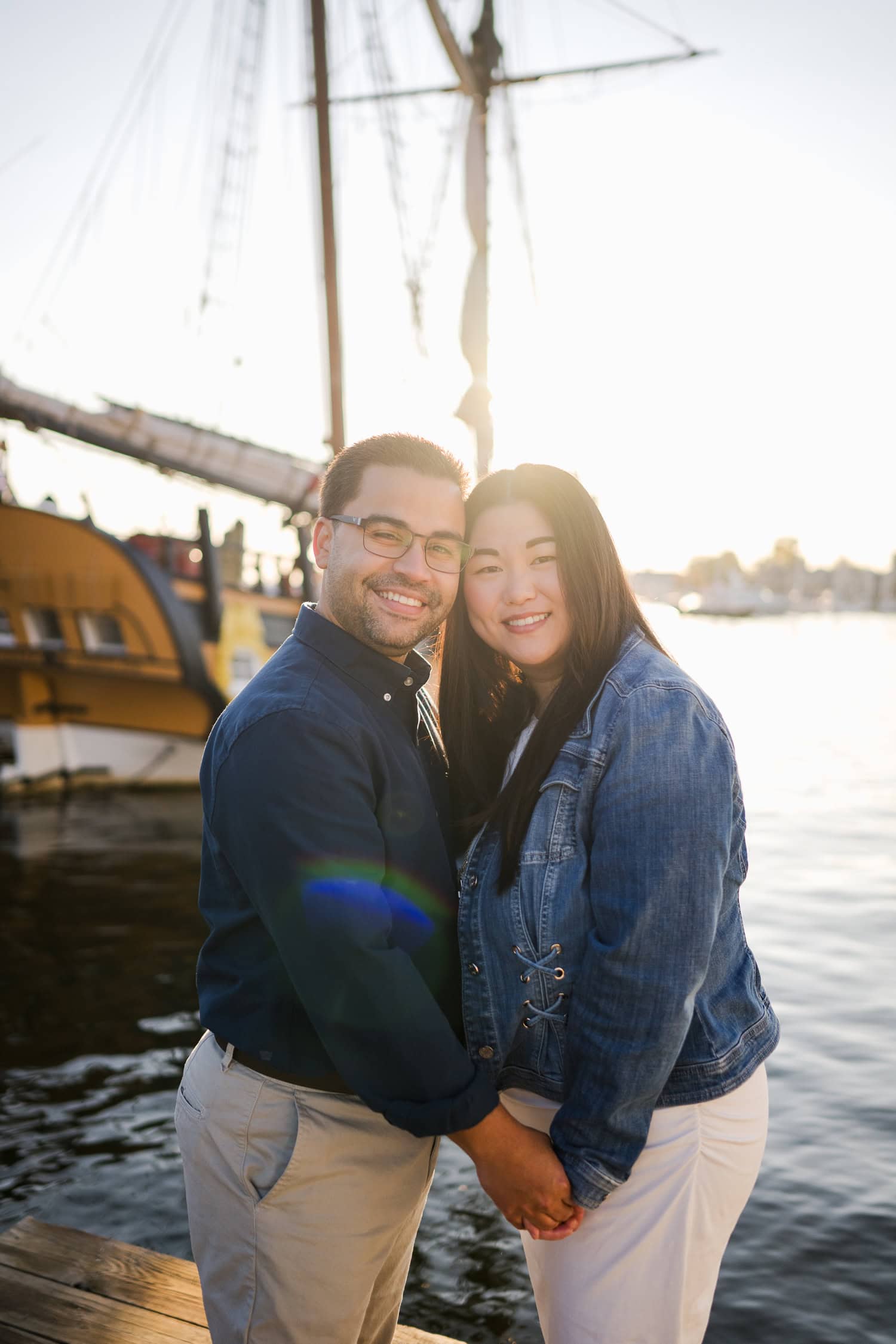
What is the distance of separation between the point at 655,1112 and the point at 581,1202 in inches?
9.4

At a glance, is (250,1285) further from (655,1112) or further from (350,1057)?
(655,1112)

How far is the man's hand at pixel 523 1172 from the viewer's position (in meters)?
1.98

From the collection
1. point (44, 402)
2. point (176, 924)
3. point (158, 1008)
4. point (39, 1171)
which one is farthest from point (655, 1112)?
point (44, 402)

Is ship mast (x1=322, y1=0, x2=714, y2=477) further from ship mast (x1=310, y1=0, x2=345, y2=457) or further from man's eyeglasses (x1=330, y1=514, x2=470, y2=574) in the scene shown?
man's eyeglasses (x1=330, y1=514, x2=470, y2=574)

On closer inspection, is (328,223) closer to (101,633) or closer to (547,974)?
(101,633)

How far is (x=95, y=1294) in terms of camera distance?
303cm

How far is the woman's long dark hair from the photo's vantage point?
223cm

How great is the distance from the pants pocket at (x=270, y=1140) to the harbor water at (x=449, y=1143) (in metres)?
1.80

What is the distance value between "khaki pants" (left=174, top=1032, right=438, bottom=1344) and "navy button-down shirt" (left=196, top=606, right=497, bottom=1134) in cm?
11

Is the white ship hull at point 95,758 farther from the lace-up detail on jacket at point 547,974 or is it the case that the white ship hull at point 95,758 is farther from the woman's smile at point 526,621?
the lace-up detail on jacket at point 547,974

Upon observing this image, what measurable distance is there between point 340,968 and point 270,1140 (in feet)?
1.72

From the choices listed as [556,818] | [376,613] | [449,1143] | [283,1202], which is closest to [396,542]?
[376,613]

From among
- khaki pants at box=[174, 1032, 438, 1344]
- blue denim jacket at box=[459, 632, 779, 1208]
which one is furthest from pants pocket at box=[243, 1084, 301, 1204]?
blue denim jacket at box=[459, 632, 779, 1208]

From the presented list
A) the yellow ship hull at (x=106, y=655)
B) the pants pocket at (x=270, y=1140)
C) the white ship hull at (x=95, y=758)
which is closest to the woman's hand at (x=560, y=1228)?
the pants pocket at (x=270, y=1140)
